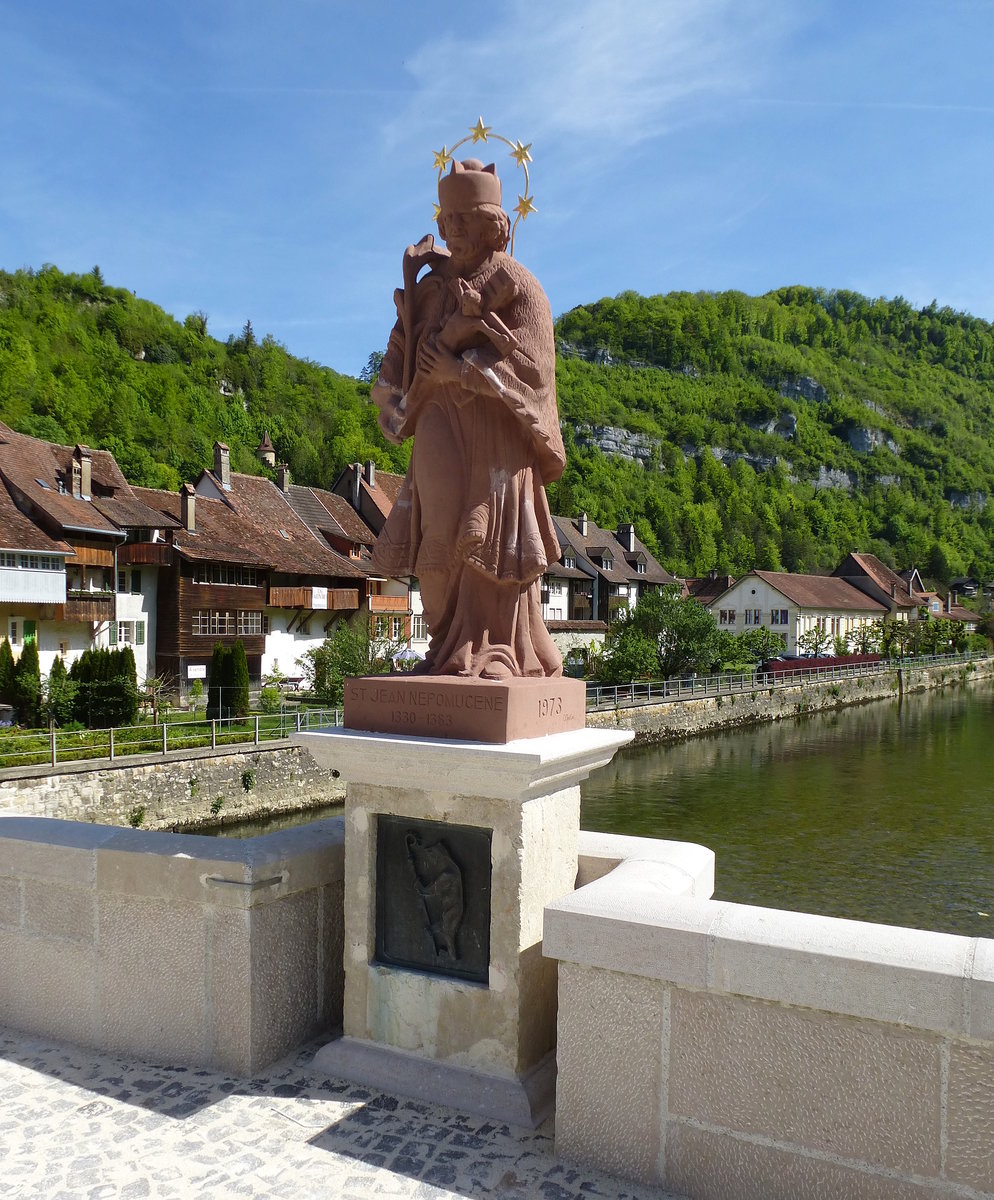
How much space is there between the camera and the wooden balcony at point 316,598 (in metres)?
37.2

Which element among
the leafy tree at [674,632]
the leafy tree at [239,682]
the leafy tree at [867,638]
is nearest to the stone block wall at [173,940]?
the leafy tree at [239,682]

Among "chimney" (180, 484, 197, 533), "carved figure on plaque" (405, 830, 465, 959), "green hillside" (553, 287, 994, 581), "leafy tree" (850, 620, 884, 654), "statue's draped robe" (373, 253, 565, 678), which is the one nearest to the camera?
"carved figure on plaque" (405, 830, 465, 959)

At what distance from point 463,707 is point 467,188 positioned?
2.93 m

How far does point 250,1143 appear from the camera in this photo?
396cm

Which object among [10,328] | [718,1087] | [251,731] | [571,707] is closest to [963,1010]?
[718,1087]

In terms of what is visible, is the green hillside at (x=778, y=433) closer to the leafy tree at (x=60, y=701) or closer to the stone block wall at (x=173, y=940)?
the leafy tree at (x=60, y=701)

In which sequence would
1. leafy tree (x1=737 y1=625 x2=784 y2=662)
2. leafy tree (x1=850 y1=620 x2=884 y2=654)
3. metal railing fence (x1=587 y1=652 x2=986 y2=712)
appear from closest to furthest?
metal railing fence (x1=587 y1=652 x2=986 y2=712) < leafy tree (x1=737 y1=625 x2=784 y2=662) < leafy tree (x1=850 y1=620 x2=884 y2=654)

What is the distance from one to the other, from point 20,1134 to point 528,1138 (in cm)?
228

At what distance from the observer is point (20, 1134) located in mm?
4008

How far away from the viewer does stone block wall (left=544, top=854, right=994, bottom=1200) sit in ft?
10.6

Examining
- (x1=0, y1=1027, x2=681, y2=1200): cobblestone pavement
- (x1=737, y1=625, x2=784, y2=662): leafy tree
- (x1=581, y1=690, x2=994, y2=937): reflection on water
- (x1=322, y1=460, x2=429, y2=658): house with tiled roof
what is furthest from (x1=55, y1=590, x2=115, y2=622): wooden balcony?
(x1=737, y1=625, x2=784, y2=662): leafy tree

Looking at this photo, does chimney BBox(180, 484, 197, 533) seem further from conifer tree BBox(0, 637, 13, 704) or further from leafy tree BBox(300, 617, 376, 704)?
conifer tree BBox(0, 637, 13, 704)

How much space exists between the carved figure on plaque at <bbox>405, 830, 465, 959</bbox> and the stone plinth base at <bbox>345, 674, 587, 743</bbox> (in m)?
0.59

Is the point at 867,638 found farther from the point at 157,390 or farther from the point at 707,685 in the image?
the point at 157,390
